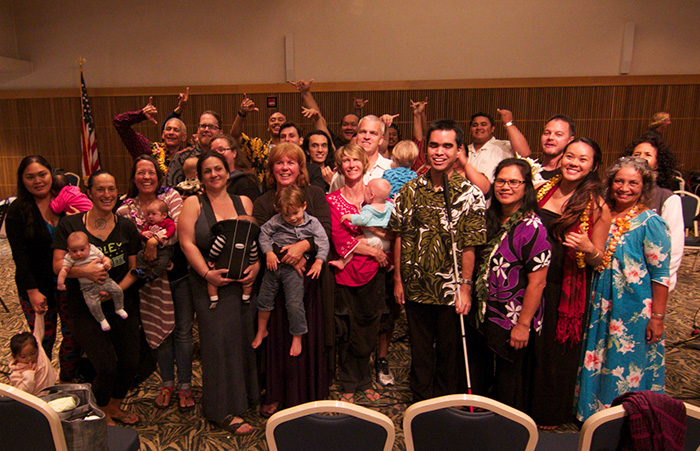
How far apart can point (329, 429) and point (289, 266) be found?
121 centimetres

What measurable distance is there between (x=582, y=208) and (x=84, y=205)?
3060mm

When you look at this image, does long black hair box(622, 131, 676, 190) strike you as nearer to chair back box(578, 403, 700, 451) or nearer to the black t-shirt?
chair back box(578, 403, 700, 451)

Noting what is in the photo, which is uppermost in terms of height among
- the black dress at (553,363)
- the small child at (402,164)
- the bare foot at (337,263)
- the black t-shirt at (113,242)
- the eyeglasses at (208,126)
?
the eyeglasses at (208,126)

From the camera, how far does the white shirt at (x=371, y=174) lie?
319 centimetres

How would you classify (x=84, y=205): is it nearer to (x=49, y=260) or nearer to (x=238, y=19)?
(x=49, y=260)

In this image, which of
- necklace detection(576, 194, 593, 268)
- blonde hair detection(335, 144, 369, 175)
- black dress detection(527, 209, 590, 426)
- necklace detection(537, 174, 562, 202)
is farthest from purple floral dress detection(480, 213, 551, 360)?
blonde hair detection(335, 144, 369, 175)

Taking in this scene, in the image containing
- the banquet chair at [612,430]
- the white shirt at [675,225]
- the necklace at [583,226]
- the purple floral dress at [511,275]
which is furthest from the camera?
the white shirt at [675,225]

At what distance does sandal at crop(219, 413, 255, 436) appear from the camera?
2.72 m

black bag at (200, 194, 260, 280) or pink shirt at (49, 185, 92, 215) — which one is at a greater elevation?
pink shirt at (49, 185, 92, 215)

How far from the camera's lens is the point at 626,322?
8.27 feet

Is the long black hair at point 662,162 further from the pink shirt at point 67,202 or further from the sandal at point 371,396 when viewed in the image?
the pink shirt at point 67,202

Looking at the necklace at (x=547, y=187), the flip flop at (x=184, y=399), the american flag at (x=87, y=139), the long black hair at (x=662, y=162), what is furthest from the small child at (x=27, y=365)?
the american flag at (x=87, y=139)

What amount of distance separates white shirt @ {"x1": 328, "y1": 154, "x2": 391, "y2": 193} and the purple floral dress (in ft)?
3.69

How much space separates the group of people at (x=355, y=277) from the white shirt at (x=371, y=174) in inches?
13.2
